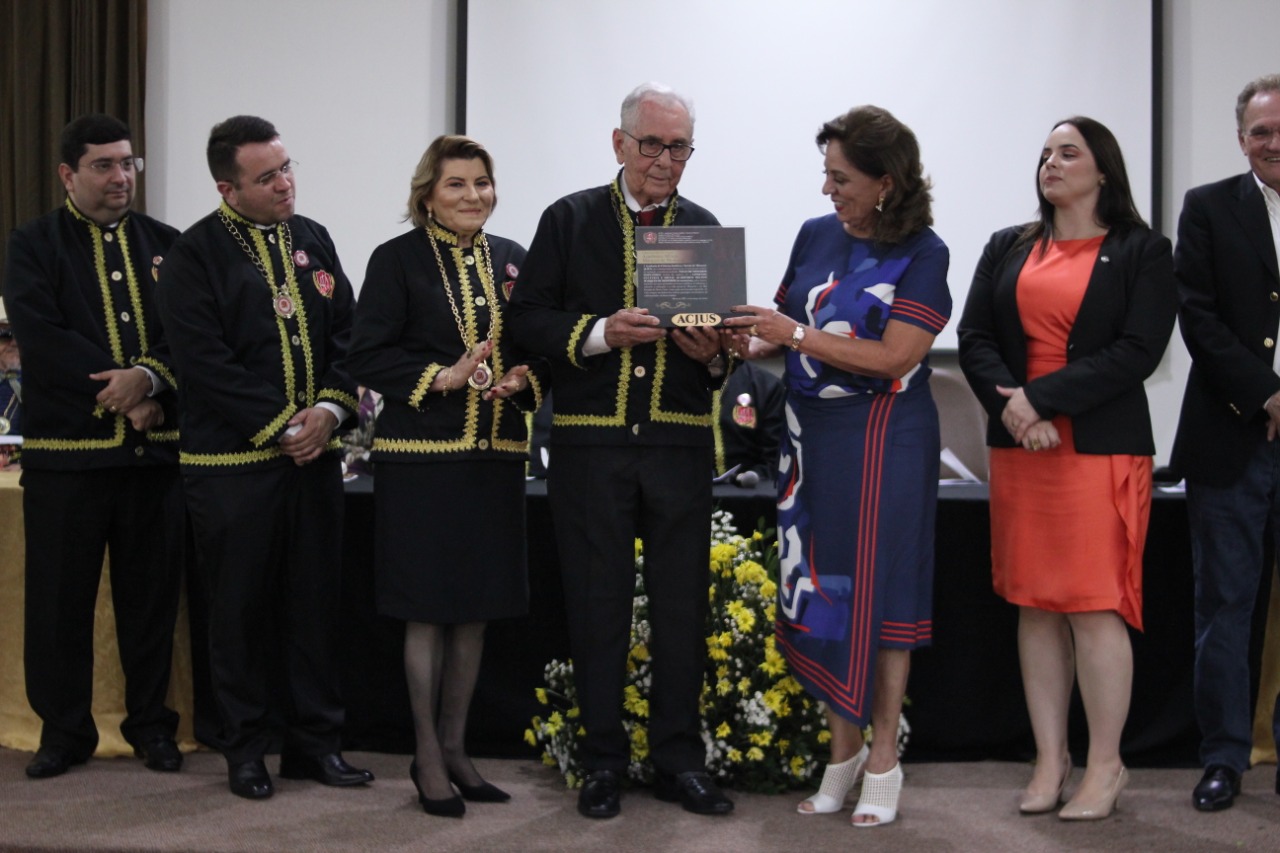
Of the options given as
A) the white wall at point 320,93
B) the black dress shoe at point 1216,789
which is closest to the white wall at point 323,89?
the white wall at point 320,93

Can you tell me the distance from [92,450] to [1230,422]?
3001 millimetres

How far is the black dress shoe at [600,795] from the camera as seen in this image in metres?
3.03

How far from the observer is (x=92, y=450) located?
3457 millimetres

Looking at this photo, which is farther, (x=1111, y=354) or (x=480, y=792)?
(x=480, y=792)

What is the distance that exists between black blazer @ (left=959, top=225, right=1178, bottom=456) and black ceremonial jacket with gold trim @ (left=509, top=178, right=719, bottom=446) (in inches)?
30.4

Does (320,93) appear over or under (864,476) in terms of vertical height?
over

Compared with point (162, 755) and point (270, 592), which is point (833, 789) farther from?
point (162, 755)

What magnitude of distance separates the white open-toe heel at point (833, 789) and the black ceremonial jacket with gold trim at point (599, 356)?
86 cm

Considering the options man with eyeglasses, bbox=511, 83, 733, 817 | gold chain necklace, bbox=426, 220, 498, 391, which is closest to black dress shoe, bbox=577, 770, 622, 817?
man with eyeglasses, bbox=511, 83, 733, 817

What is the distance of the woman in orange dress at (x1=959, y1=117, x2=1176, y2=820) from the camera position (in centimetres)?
300

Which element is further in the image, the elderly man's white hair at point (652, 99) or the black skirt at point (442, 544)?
the black skirt at point (442, 544)

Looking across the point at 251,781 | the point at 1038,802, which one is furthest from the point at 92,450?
the point at 1038,802

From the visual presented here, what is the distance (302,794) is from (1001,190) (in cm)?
393

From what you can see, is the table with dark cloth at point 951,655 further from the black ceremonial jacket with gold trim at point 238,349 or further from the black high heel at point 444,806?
the black high heel at point 444,806
